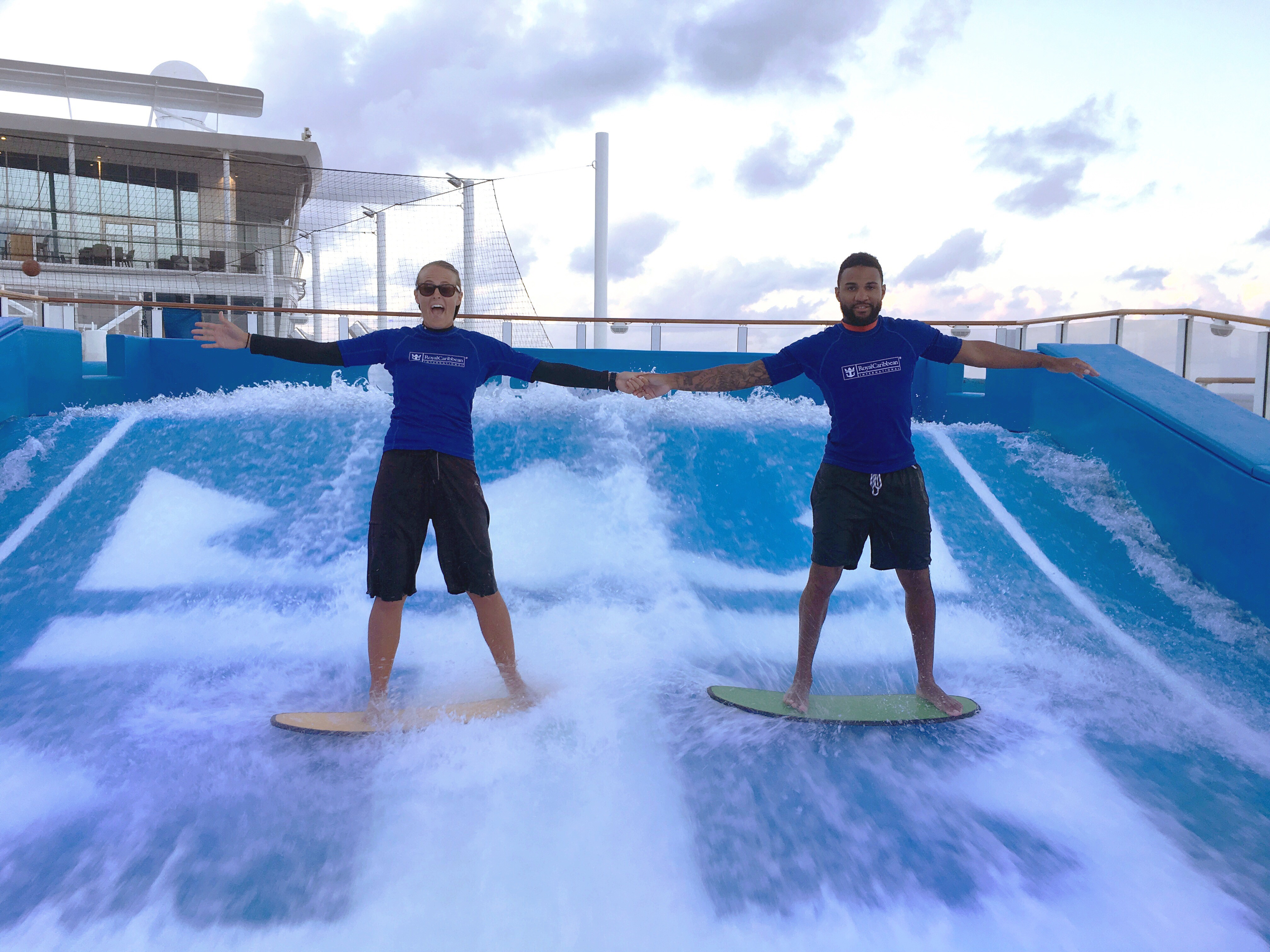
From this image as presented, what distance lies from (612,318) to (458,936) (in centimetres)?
706

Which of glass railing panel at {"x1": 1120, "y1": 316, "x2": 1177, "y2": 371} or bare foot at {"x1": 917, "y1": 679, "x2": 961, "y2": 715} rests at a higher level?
glass railing panel at {"x1": 1120, "y1": 316, "x2": 1177, "y2": 371}

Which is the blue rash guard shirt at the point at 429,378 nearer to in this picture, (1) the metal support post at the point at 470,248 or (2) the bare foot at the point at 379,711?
(2) the bare foot at the point at 379,711

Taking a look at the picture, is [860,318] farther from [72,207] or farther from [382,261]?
[72,207]

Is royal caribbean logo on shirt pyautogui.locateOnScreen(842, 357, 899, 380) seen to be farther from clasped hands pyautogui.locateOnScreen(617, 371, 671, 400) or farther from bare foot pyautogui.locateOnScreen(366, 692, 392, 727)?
bare foot pyautogui.locateOnScreen(366, 692, 392, 727)

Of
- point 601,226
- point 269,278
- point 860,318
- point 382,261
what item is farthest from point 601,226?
point 269,278

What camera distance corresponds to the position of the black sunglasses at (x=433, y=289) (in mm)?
2561

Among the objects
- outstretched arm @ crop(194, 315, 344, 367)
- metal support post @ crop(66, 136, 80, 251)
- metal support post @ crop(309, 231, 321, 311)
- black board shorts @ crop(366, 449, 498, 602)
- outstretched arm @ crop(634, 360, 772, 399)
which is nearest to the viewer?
black board shorts @ crop(366, 449, 498, 602)

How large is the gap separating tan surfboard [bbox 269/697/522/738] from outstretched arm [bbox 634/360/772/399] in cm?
126

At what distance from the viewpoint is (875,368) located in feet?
8.28

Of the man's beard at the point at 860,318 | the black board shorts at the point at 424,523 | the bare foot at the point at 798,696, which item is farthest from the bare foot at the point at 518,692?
the man's beard at the point at 860,318

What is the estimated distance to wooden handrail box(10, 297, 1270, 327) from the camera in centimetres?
564

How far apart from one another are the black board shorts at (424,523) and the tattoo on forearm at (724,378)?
820 mm

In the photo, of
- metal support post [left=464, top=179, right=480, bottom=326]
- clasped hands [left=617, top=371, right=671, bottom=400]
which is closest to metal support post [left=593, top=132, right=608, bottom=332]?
metal support post [left=464, top=179, right=480, bottom=326]

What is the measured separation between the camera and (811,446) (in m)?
5.31
